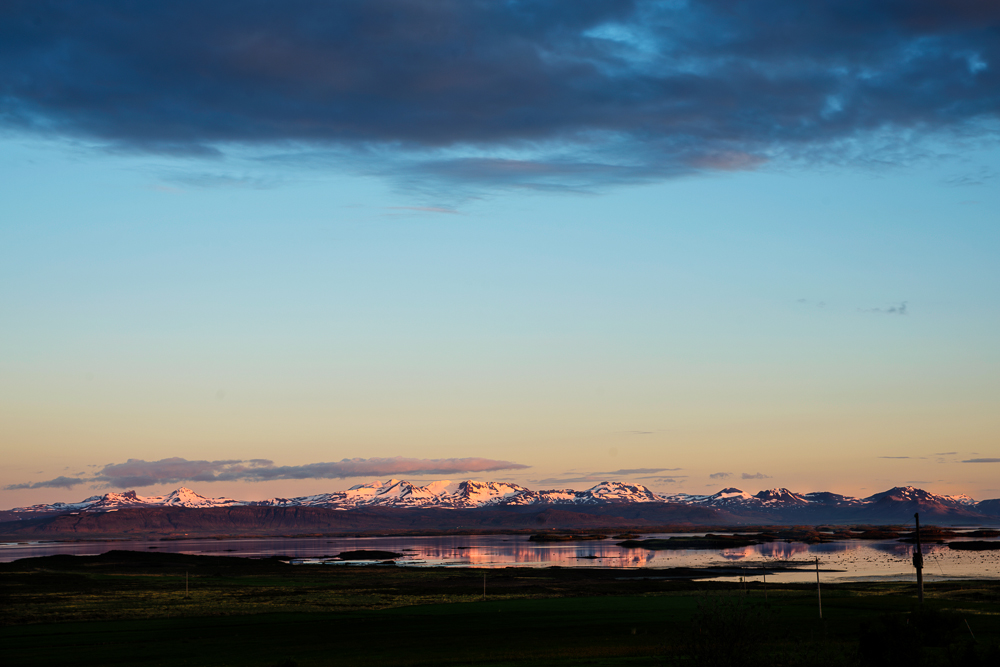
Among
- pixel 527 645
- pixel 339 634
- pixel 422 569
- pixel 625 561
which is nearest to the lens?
pixel 527 645

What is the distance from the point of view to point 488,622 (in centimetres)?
5288

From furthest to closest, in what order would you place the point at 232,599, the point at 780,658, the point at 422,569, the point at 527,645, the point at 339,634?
1. the point at 422,569
2. the point at 232,599
3. the point at 339,634
4. the point at 527,645
5. the point at 780,658

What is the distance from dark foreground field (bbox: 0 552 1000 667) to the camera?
30688 mm

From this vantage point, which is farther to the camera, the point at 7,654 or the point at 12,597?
the point at 12,597

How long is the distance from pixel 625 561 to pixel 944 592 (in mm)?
58901

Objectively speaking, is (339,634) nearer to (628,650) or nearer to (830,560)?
(628,650)

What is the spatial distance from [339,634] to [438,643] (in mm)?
7456

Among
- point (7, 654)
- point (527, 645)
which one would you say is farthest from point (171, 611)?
point (527, 645)

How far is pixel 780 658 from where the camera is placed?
29766 mm

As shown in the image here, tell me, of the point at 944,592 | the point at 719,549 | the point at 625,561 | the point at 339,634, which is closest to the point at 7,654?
the point at 339,634

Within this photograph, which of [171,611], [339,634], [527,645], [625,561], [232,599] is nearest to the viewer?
[527,645]

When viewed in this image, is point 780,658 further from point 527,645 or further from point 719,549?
point 719,549

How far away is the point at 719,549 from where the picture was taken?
505ft

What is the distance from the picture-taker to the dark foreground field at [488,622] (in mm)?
30688
